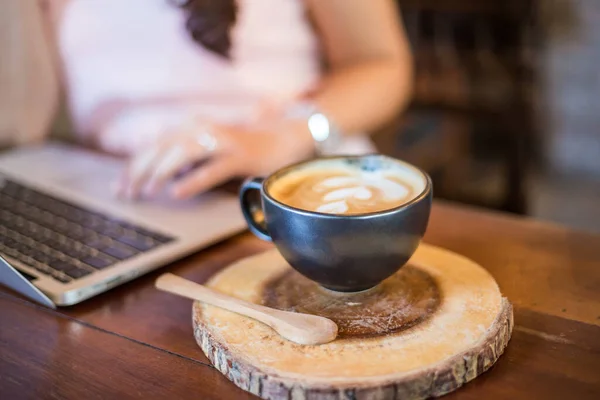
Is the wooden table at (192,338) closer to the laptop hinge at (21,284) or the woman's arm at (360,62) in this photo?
the laptop hinge at (21,284)

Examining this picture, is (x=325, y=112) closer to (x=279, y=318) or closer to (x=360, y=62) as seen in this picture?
(x=360, y=62)

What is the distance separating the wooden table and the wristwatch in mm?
337

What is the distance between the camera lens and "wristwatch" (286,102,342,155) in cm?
103

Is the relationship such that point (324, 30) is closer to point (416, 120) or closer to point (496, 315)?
point (496, 315)

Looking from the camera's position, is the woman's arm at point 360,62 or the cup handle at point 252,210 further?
A: the woman's arm at point 360,62

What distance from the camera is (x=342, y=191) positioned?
561 mm

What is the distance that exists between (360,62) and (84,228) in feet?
2.00

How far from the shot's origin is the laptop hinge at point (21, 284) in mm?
591

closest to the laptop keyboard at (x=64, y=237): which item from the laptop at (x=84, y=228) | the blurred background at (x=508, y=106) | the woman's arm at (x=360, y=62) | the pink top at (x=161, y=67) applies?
the laptop at (x=84, y=228)

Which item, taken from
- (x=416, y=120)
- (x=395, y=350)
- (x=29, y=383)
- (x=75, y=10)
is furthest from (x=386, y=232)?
(x=416, y=120)

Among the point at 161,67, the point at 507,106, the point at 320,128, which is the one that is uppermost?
the point at 161,67

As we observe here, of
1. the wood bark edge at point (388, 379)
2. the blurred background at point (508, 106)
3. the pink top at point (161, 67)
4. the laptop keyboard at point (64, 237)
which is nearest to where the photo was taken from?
the wood bark edge at point (388, 379)

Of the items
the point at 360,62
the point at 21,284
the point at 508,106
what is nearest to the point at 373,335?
the point at 21,284

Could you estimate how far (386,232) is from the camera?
50cm
